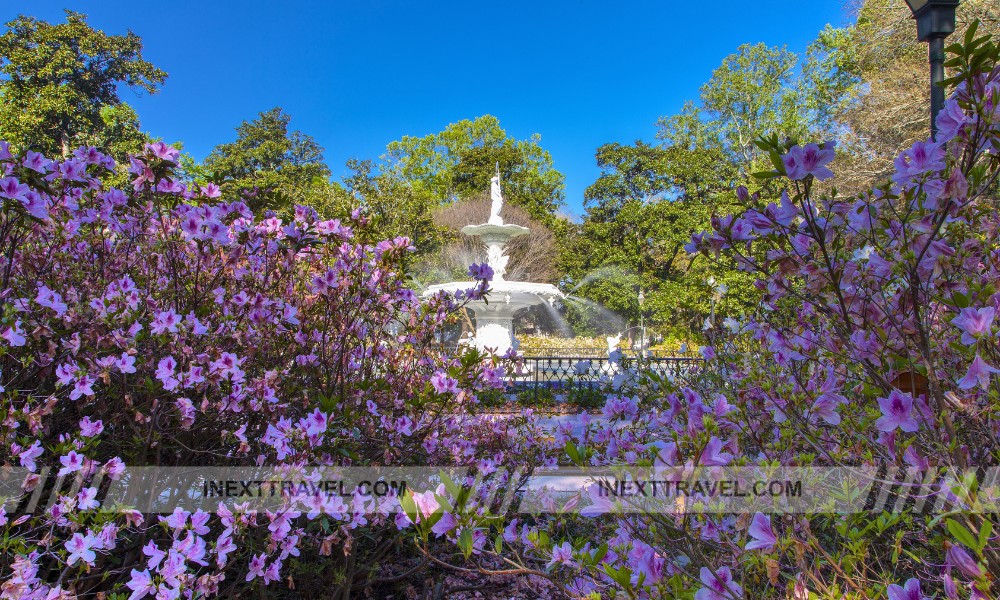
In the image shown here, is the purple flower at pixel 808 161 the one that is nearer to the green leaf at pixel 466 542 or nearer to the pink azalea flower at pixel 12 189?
the green leaf at pixel 466 542

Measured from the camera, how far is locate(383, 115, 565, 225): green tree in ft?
93.8

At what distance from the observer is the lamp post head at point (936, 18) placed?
3.31 m

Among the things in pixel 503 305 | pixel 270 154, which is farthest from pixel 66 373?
pixel 270 154

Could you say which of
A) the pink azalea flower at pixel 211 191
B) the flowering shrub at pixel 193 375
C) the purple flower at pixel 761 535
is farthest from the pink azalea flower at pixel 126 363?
the purple flower at pixel 761 535

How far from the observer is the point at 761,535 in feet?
3.08

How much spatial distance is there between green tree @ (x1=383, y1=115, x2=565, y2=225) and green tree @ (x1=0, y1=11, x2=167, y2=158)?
12002mm

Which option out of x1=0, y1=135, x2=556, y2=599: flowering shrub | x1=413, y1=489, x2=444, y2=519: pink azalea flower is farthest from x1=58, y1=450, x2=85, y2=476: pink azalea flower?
x1=413, y1=489, x2=444, y2=519: pink azalea flower

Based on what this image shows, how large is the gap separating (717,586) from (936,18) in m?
3.88

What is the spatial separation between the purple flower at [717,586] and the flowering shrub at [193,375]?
909mm

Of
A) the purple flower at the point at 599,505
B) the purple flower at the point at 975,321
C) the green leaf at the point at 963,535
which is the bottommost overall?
the purple flower at the point at 599,505

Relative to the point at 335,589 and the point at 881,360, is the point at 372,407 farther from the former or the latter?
the point at 881,360

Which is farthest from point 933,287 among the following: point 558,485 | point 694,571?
point 558,485

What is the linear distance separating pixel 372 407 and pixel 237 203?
911 mm

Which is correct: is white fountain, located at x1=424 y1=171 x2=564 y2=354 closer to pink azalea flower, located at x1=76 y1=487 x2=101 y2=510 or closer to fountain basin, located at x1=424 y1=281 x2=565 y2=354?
fountain basin, located at x1=424 y1=281 x2=565 y2=354
